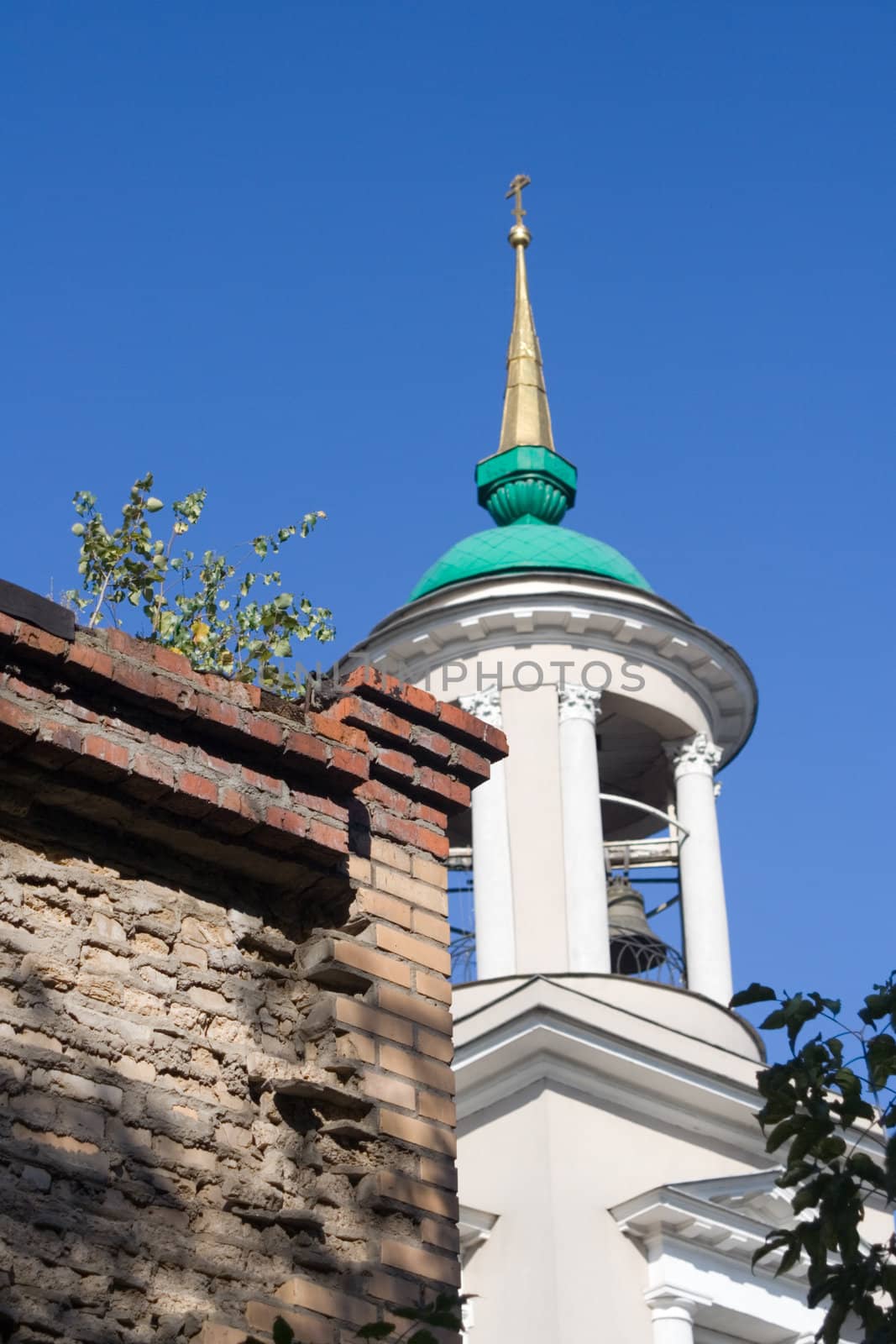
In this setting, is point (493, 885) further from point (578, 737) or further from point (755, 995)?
point (755, 995)

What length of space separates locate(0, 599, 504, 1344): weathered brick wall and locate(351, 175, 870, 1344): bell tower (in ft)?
36.8

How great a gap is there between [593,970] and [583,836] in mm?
1126

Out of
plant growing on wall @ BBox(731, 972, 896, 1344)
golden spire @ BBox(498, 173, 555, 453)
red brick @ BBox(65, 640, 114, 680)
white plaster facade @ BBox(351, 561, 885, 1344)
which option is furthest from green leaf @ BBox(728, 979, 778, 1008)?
golden spire @ BBox(498, 173, 555, 453)

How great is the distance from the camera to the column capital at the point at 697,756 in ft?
67.7

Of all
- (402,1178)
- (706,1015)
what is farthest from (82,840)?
(706,1015)

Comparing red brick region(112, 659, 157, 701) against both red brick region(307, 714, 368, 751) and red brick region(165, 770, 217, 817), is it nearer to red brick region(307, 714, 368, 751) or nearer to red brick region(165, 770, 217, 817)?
red brick region(165, 770, 217, 817)

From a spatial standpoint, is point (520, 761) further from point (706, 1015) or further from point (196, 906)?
point (196, 906)

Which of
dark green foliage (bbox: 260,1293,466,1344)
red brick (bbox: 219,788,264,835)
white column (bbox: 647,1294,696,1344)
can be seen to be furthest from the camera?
white column (bbox: 647,1294,696,1344)

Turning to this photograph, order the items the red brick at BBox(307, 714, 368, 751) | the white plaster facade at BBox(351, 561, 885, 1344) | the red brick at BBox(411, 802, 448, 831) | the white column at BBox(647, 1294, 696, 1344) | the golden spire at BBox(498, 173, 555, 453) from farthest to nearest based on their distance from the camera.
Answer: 1. the golden spire at BBox(498, 173, 555, 453)
2. the white plaster facade at BBox(351, 561, 885, 1344)
3. the white column at BBox(647, 1294, 696, 1344)
4. the red brick at BBox(411, 802, 448, 831)
5. the red brick at BBox(307, 714, 368, 751)

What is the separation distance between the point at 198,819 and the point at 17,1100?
95 cm

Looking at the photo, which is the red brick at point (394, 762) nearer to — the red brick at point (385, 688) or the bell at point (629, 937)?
the red brick at point (385, 688)

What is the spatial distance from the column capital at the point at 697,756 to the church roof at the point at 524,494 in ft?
4.66

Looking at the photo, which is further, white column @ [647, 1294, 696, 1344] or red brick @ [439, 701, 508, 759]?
white column @ [647, 1294, 696, 1344]

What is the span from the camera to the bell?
20.2 meters
